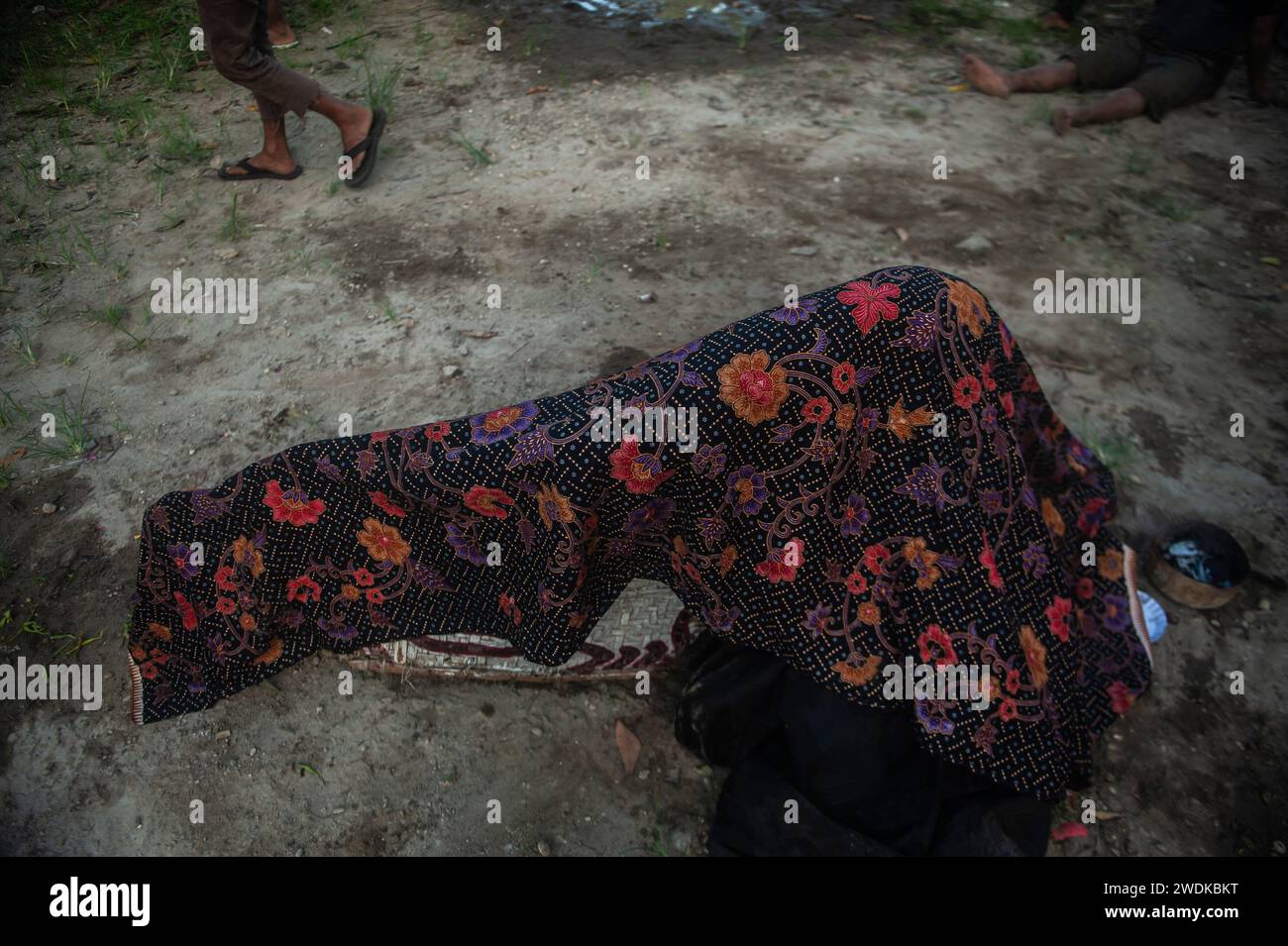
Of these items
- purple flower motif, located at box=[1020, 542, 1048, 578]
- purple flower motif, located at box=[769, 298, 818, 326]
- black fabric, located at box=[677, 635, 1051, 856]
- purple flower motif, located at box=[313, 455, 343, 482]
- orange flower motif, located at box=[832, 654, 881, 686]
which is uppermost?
purple flower motif, located at box=[769, 298, 818, 326]

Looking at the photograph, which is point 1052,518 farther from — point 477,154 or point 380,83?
point 380,83

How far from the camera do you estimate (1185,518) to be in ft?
8.66

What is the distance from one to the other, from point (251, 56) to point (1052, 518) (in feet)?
12.0

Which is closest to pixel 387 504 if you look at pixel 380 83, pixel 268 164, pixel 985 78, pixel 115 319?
pixel 115 319

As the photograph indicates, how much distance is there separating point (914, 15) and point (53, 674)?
6.10 m

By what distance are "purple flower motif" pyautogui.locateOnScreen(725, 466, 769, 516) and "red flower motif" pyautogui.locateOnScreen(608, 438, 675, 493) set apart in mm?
140

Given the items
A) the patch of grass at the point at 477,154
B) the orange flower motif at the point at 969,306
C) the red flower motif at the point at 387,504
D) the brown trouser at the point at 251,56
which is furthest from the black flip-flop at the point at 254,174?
the orange flower motif at the point at 969,306

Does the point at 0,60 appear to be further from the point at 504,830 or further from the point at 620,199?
the point at 504,830

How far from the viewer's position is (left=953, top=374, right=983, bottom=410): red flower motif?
5.68 ft

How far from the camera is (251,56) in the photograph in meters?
3.54

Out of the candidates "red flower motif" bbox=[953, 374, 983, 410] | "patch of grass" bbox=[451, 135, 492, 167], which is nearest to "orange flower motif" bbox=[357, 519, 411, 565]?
"red flower motif" bbox=[953, 374, 983, 410]

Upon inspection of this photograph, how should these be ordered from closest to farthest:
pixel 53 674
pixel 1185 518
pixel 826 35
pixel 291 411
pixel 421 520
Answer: pixel 421 520
pixel 53 674
pixel 1185 518
pixel 291 411
pixel 826 35

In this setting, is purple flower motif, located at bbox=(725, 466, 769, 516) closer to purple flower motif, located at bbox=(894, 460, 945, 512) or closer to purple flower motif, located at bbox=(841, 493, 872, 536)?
purple flower motif, located at bbox=(841, 493, 872, 536)

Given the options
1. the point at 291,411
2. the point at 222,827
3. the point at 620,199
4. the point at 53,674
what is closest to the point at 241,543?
the point at 222,827
